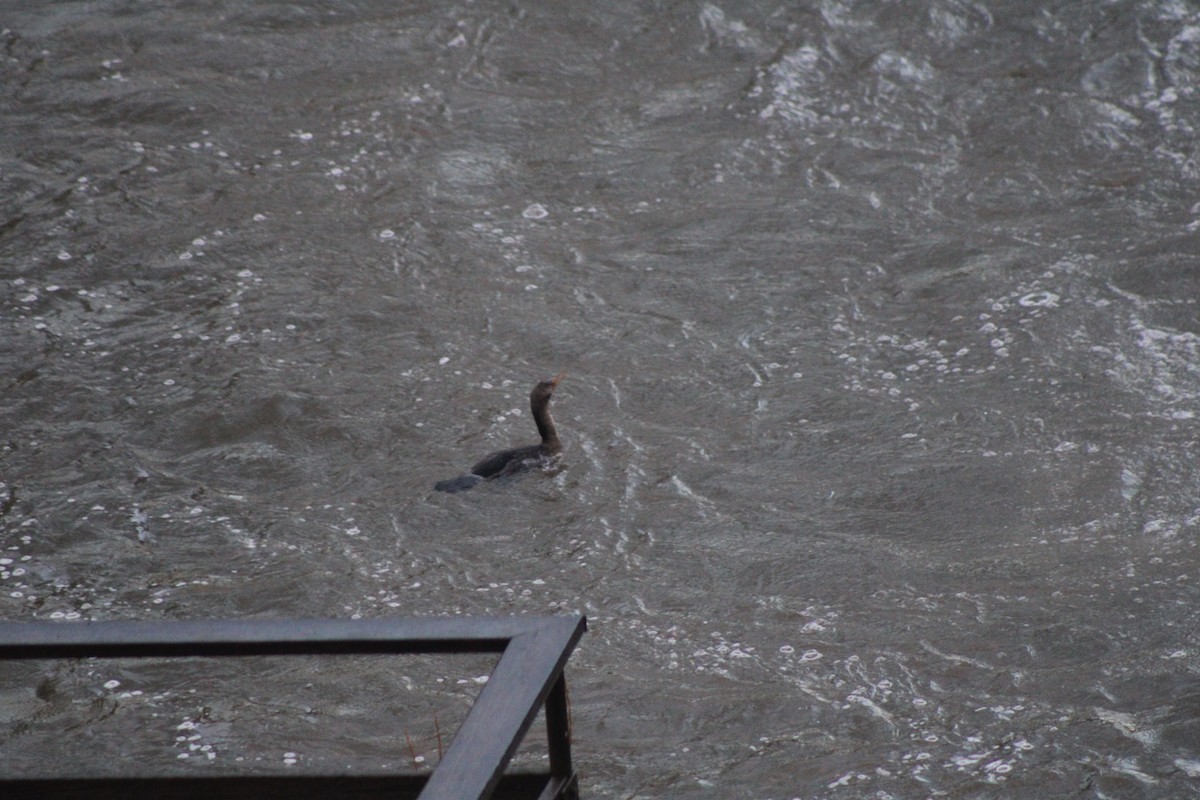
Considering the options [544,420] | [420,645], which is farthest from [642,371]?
[420,645]

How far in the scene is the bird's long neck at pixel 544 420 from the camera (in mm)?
5898

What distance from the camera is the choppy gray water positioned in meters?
4.28

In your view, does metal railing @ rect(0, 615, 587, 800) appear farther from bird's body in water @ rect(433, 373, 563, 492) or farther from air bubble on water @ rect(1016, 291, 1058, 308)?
air bubble on water @ rect(1016, 291, 1058, 308)

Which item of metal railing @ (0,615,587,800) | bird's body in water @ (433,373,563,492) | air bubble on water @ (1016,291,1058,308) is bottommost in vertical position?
bird's body in water @ (433,373,563,492)

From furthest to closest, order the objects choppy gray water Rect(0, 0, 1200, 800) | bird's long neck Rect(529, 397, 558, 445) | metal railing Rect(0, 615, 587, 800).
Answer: bird's long neck Rect(529, 397, 558, 445) → choppy gray water Rect(0, 0, 1200, 800) → metal railing Rect(0, 615, 587, 800)

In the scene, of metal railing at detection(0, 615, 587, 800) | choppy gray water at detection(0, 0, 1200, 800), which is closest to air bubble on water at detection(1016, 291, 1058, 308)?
choppy gray water at detection(0, 0, 1200, 800)

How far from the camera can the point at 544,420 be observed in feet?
19.4

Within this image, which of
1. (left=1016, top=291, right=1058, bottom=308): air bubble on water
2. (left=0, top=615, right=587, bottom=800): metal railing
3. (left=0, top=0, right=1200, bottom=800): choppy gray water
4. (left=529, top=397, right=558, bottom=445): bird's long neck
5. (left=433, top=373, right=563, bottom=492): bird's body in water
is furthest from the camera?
(left=1016, top=291, right=1058, bottom=308): air bubble on water

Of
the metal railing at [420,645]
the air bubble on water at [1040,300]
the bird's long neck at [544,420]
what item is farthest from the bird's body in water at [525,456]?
the metal railing at [420,645]

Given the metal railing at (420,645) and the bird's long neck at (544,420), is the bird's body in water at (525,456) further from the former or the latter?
the metal railing at (420,645)

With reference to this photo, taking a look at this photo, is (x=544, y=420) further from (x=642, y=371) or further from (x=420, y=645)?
(x=420, y=645)

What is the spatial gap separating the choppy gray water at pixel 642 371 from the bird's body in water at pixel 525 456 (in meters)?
0.08

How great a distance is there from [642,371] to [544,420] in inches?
38.2

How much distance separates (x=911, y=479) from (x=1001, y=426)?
0.64m
